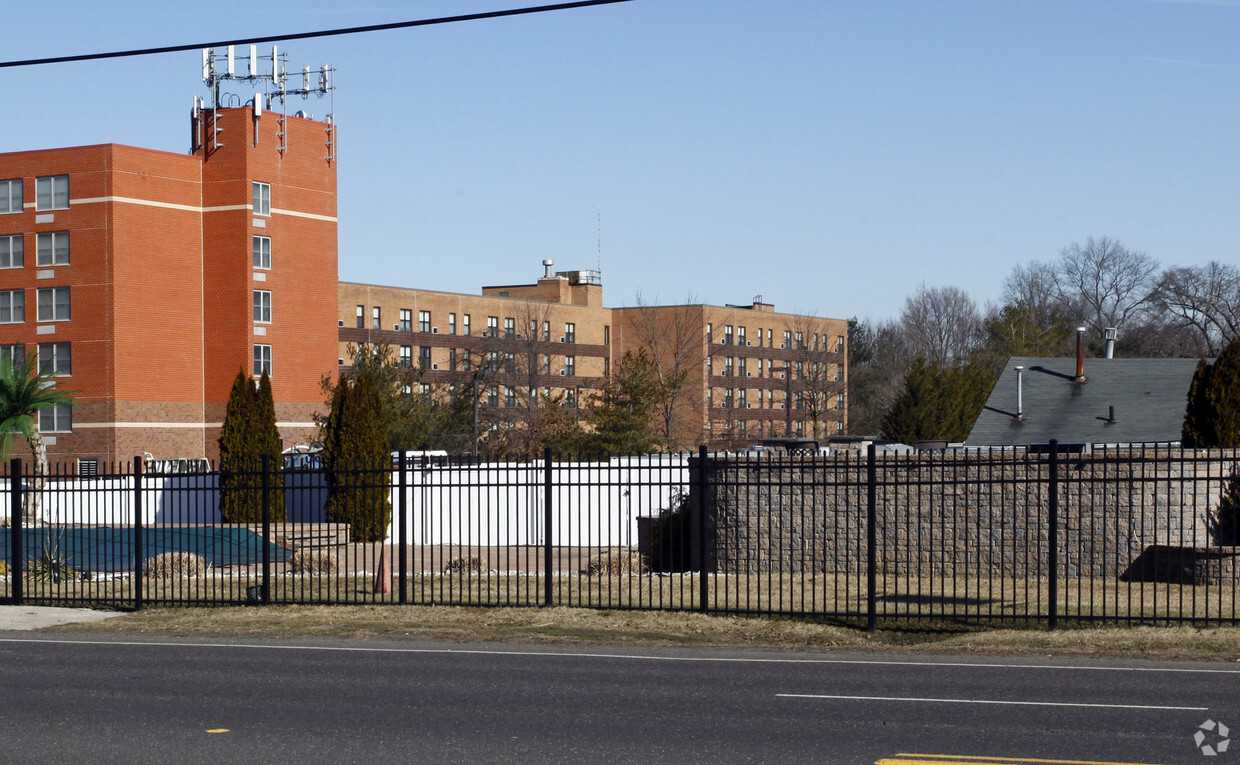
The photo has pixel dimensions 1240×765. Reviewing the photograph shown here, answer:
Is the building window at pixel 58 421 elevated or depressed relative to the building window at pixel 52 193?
depressed

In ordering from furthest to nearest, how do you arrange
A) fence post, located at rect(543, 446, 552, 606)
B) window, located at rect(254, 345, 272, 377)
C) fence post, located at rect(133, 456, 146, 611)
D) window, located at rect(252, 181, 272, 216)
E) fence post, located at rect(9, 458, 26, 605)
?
window, located at rect(254, 345, 272, 377), window, located at rect(252, 181, 272, 216), fence post, located at rect(9, 458, 26, 605), fence post, located at rect(133, 456, 146, 611), fence post, located at rect(543, 446, 552, 606)

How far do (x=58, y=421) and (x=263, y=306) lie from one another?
11334mm

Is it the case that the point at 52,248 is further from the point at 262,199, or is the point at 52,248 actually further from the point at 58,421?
the point at 262,199

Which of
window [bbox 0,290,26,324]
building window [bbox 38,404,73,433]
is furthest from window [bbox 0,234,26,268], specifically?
building window [bbox 38,404,73,433]

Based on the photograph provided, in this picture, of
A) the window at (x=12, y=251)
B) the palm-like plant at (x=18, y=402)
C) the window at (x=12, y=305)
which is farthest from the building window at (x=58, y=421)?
the palm-like plant at (x=18, y=402)

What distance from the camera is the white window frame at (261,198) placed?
66.8m

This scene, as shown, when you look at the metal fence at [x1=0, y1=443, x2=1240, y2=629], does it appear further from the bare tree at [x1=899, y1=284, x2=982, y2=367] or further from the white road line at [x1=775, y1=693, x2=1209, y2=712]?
the bare tree at [x1=899, y1=284, x2=982, y2=367]

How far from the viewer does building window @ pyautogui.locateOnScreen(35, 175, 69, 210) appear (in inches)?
2539

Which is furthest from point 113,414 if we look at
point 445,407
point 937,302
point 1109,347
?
point 937,302

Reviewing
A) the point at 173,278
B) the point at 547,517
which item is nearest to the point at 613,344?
the point at 173,278

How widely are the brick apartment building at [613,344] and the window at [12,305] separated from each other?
23.5 meters

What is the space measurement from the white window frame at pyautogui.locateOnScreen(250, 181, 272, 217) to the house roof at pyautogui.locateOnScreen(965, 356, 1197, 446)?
38.7 m

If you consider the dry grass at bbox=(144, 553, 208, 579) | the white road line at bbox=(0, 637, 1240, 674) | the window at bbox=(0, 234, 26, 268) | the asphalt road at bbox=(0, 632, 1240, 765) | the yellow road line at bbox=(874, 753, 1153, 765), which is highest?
the window at bbox=(0, 234, 26, 268)

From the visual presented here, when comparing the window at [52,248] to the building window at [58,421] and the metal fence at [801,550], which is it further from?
the metal fence at [801,550]
